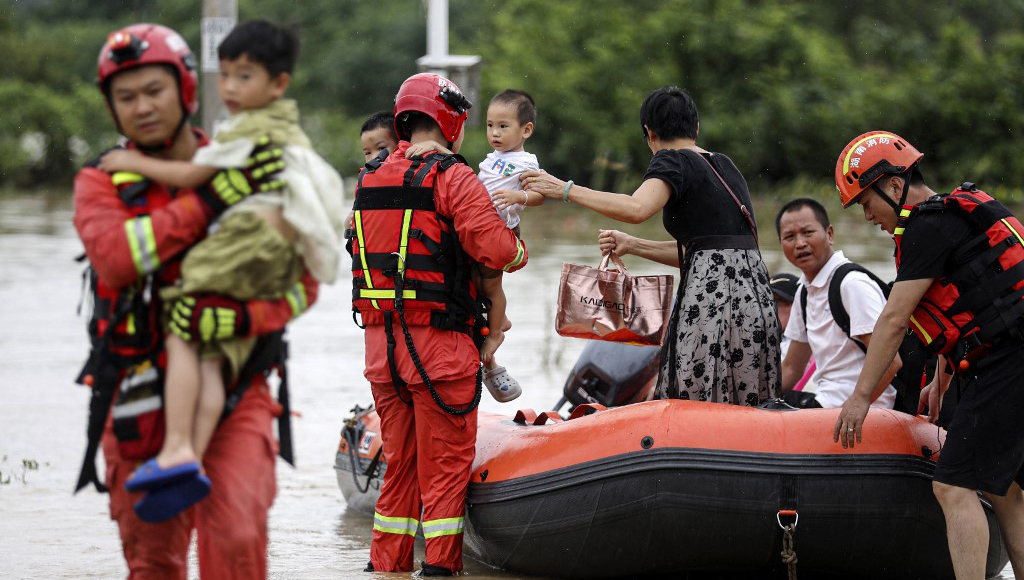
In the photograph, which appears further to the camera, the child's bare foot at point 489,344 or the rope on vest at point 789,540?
the child's bare foot at point 489,344

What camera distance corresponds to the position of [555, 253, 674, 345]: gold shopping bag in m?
6.13

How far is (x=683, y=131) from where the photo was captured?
229 inches

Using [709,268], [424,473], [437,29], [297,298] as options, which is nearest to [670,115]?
[709,268]

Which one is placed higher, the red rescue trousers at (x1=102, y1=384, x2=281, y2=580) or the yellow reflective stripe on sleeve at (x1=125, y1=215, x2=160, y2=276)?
the yellow reflective stripe on sleeve at (x1=125, y1=215, x2=160, y2=276)

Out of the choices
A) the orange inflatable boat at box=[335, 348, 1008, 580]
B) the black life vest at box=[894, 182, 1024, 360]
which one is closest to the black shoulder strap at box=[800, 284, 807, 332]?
the orange inflatable boat at box=[335, 348, 1008, 580]

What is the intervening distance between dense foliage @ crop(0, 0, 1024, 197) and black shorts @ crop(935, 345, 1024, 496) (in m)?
16.2

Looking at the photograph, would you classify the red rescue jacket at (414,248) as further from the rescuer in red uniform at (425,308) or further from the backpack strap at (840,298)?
the backpack strap at (840,298)

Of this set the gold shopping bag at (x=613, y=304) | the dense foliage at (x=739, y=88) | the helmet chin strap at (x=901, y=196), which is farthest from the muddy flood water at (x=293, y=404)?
the dense foliage at (x=739, y=88)

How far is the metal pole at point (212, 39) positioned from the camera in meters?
11.5

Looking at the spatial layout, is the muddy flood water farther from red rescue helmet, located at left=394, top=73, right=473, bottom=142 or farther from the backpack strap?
red rescue helmet, located at left=394, top=73, right=473, bottom=142

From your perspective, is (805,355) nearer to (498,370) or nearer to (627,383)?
(627,383)

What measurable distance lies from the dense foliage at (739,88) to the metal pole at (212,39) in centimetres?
995

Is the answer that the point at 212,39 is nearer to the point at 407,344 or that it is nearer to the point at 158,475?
the point at 407,344

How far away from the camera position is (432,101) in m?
5.67
